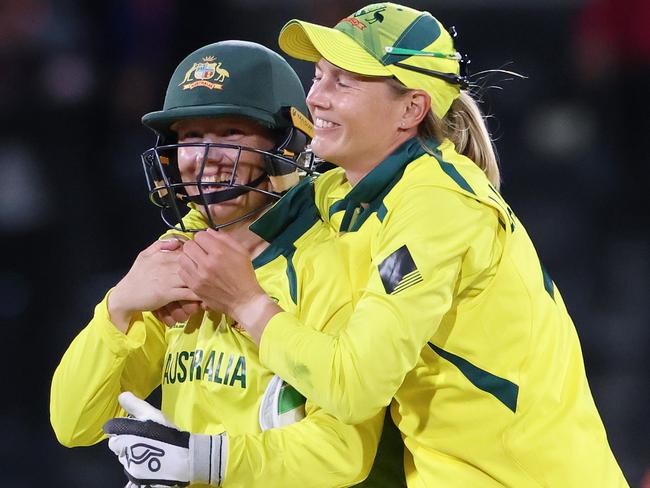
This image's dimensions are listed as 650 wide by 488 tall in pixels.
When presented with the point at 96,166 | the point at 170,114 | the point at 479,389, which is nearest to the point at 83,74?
the point at 96,166

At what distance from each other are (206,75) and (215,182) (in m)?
0.21

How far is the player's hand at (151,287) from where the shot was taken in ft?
6.02

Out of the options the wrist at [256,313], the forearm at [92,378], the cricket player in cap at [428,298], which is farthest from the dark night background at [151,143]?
the wrist at [256,313]

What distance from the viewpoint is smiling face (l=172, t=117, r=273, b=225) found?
6.18 feet

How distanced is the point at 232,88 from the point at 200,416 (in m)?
0.57

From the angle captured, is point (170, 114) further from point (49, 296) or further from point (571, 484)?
point (49, 296)

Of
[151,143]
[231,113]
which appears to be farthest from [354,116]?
[151,143]

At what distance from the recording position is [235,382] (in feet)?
5.80

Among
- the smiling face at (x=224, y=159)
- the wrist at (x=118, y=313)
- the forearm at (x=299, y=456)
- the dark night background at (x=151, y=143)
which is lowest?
the dark night background at (x=151, y=143)

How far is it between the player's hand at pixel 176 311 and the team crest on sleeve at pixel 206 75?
0.38 metres

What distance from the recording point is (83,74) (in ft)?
12.2

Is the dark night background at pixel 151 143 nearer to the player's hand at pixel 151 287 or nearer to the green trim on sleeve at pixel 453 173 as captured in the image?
the player's hand at pixel 151 287

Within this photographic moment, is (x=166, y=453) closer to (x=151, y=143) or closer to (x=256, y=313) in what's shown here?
(x=256, y=313)

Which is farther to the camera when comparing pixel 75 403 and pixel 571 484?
pixel 75 403
